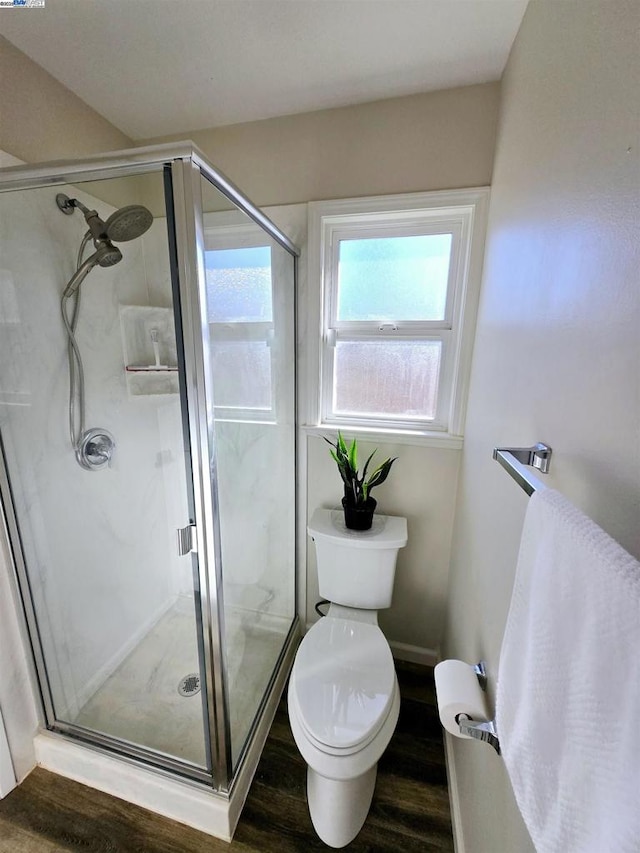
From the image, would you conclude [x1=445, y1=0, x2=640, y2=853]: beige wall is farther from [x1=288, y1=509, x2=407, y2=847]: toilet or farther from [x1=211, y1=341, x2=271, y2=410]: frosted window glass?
[x1=211, y1=341, x2=271, y2=410]: frosted window glass

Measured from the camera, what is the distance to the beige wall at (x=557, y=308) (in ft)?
1.44

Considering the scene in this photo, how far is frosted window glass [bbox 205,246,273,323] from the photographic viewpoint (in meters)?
0.95

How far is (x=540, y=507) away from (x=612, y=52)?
25.7 inches

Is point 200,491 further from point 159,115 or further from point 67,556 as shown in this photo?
point 159,115

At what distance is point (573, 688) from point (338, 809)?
3.79 feet

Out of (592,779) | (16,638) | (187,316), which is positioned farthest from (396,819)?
(187,316)

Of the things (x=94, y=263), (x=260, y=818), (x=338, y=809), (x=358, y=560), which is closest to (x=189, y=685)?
(x=260, y=818)

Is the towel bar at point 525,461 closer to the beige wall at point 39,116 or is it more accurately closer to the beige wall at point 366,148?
the beige wall at point 366,148

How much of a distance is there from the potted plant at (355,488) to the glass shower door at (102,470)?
2.19 feet

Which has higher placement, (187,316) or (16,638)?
(187,316)

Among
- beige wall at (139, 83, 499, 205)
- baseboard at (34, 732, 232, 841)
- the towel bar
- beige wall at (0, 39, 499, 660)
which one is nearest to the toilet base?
baseboard at (34, 732, 232, 841)

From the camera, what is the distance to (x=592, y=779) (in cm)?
31

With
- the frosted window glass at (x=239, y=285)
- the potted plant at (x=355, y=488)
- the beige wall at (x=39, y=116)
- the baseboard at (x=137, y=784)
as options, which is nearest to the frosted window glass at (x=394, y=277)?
the frosted window glass at (x=239, y=285)

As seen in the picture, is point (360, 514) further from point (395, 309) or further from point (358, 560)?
point (395, 309)
